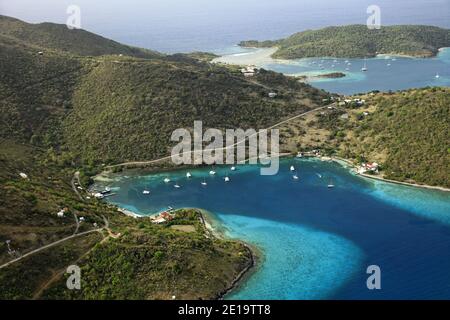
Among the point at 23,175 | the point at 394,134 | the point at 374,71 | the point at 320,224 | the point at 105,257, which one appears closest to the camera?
Answer: the point at 105,257

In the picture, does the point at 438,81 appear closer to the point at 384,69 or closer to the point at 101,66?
the point at 384,69

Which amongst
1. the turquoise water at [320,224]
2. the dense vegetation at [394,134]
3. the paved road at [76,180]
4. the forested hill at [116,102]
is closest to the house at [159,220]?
the turquoise water at [320,224]

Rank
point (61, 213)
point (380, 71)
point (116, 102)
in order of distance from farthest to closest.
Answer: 1. point (380, 71)
2. point (116, 102)
3. point (61, 213)

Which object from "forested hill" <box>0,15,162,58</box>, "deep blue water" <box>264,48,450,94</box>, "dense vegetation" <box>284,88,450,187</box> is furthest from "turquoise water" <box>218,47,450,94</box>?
"forested hill" <box>0,15,162,58</box>

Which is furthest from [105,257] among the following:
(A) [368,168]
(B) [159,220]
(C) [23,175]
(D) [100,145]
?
(A) [368,168]

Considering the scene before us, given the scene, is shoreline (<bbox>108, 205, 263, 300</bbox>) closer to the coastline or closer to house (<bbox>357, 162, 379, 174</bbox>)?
the coastline

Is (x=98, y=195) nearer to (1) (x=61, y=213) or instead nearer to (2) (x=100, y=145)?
(2) (x=100, y=145)
